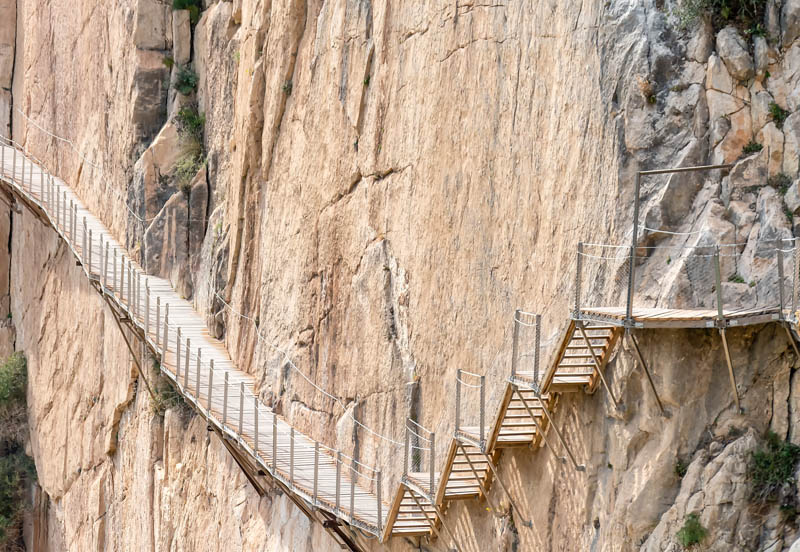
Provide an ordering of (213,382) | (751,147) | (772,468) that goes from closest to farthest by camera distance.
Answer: (772,468)
(751,147)
(213,382)

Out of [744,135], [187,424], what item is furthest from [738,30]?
[187,424]

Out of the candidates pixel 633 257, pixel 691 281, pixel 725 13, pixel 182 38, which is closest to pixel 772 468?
pixel 691 281

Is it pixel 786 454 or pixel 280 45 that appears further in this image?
pixel 280 45

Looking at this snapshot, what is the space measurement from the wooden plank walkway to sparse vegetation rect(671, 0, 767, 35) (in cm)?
606

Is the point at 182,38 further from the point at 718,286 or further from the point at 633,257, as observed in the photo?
the point at 718,286

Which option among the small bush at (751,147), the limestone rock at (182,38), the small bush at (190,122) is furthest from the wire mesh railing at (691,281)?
the limestone rock at (182,38)

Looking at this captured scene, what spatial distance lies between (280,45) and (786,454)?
12.0 m

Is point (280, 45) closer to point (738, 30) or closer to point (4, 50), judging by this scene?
point (738, 30)

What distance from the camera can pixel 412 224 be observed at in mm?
15172

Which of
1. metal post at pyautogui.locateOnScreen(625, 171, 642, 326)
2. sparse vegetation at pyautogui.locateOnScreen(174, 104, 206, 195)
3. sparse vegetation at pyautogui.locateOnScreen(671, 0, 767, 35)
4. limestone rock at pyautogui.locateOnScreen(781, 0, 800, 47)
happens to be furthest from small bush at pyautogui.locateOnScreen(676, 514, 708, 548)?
sparse vegetation at pyautogui.locateOnScreen(174, 104, 206, 195)

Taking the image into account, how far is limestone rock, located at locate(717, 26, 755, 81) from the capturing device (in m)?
10.6

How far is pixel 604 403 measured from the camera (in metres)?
11.0

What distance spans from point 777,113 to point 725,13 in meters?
1.06

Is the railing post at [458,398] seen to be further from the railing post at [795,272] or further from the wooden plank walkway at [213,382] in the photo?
the railing post at [795,272]
